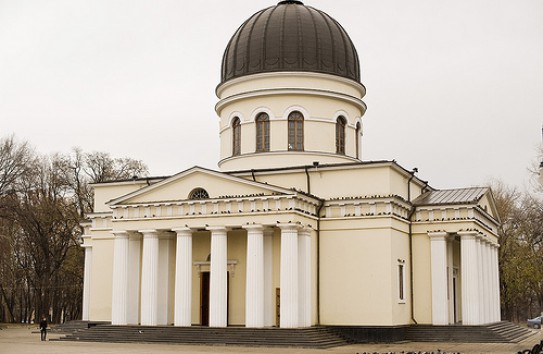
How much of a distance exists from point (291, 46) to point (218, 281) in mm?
12640

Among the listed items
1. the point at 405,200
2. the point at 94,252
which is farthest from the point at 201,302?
the point at 405,200

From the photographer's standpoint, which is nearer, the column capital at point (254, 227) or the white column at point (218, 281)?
the column capital at point (254, 227)

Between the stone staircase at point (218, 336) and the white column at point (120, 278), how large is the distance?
0.87m

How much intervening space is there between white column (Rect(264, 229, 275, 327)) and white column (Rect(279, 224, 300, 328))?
1.49m

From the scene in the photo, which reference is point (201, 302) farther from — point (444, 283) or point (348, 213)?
point (444, 283)

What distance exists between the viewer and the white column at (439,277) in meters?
33.2

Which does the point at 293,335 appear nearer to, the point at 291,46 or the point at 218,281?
the point at 218,281

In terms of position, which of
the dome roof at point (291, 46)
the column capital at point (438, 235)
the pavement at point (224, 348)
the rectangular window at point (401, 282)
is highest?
the dome roof at point (291, 46)

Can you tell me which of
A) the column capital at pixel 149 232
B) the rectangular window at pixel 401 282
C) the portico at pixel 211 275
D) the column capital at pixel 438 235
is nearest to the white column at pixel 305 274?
the portico at pixel 211 275

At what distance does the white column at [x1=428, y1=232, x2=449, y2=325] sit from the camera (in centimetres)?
3322

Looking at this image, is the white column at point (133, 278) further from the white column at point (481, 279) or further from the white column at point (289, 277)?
the white column at point (481, 279)

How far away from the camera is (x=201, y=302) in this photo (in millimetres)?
34156

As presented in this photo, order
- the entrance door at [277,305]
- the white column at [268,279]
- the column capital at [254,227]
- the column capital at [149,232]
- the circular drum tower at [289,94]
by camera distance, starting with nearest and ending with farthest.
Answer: the column capital at [254,227]
the white column at [268,279]
the entrance door at [277,305]
the column capital at [149,232]
the circular drum tower at [289,94]

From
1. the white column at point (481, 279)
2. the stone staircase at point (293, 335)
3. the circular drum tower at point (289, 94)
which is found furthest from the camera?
the circular drum tower at point (289, 94)
